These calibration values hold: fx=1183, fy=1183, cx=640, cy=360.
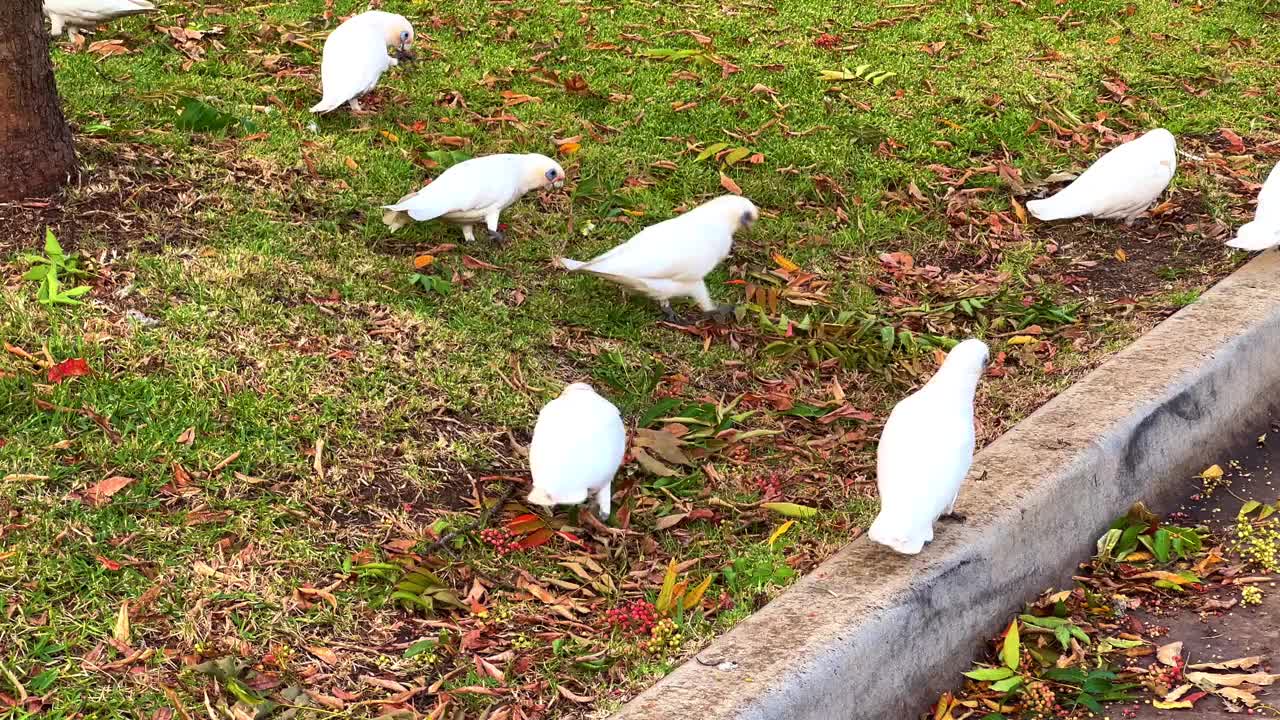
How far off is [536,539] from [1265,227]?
3.31m

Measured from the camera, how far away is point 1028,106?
6.50 m

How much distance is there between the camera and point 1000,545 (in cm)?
329

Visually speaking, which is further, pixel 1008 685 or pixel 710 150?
pixel 710 150

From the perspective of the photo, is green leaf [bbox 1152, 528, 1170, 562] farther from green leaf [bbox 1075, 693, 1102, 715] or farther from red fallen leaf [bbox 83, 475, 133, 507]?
red fallen leaf [bbox 83, 475, 133, 507]

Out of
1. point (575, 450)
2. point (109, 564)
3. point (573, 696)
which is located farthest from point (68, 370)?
point (573, 696)

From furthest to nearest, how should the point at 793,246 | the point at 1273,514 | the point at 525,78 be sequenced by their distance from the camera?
the point at 525,78 < the point at 793,246 < the point at 1273,514

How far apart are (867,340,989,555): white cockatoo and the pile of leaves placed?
0.42m

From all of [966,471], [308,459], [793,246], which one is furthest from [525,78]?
[966,471]

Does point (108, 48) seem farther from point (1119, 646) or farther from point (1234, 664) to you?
point (1234, 664)

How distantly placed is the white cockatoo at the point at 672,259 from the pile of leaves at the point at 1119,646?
174cm

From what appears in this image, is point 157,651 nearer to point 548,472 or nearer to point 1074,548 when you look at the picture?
point 548,472

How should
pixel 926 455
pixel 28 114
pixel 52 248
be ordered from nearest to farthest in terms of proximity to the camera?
pixel 926 455, pixel 52 248, pixel 28 114

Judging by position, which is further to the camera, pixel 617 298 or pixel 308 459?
pixel 617 298

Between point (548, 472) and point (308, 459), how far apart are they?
80 cm
